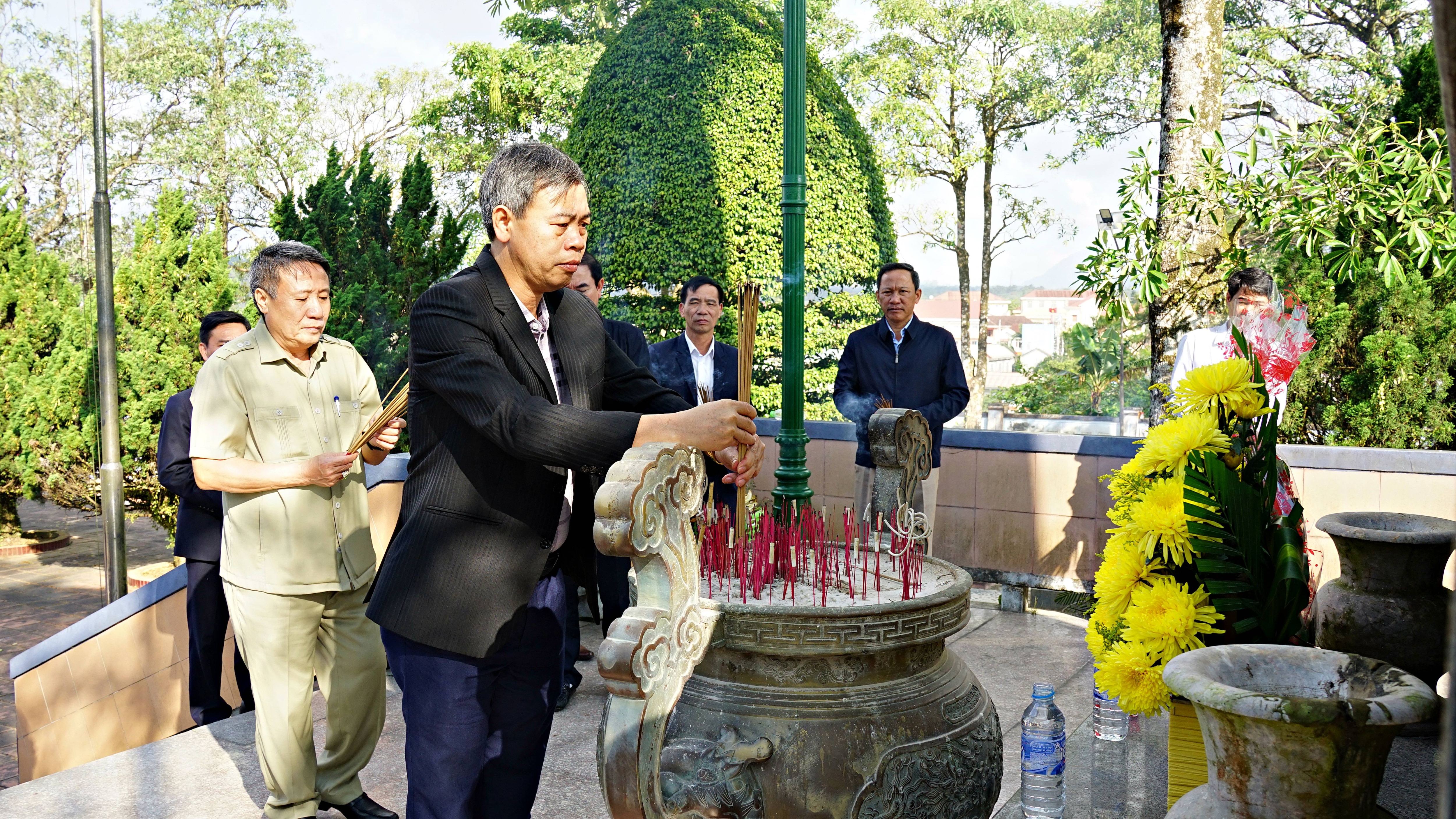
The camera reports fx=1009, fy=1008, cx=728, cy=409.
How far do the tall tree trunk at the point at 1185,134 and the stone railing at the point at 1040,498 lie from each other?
565mm

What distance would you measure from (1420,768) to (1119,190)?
2.93m

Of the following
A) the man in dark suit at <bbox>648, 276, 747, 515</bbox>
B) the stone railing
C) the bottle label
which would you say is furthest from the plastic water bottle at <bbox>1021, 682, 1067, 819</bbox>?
the stone railing

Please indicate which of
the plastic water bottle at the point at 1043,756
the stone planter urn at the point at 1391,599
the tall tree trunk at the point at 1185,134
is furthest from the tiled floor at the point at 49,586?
the tall tree trunk at the point at 1185,134

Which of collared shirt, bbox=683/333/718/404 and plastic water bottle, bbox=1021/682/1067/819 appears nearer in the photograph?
plastic water bottle, bbox=1021/682/1067/819

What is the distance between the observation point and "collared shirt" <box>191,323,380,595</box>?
9.64 feet

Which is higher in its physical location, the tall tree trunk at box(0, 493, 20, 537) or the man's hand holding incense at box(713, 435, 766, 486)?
the man's hand holding incense at box(713, 435, 766, 486)

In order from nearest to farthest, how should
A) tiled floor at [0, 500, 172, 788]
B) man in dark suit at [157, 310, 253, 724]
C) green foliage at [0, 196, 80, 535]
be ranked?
man in dark suit at [157, 310, 253, 724] < tiled floor at [0, 500, 172, 788] < green foliage at [0, 196, 80, 535]

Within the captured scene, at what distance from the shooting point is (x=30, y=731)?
467 cm

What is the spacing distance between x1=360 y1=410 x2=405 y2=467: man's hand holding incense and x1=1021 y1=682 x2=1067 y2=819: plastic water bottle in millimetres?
1964

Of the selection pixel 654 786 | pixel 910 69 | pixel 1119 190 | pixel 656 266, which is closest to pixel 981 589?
pixel 1119 190

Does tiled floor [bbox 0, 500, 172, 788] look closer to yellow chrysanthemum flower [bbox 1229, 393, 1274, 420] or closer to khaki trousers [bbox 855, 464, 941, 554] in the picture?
khaki trousers [bbox 855, 464, 941, 554]

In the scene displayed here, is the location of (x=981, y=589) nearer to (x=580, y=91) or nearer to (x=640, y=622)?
(x=640, y=622)

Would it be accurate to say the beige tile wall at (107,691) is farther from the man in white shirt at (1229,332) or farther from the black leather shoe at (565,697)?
the man in white shirt at (1229,332)

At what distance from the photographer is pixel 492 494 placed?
6.51 feet
